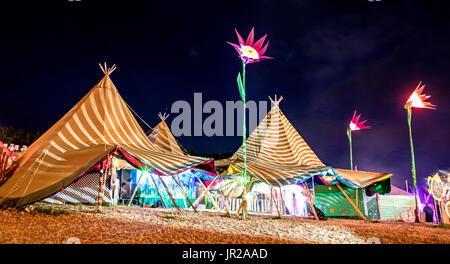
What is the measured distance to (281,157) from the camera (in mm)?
10109

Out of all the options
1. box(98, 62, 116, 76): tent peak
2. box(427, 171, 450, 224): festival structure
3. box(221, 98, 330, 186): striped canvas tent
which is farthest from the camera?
box(221, 98, 330, 186): striped canvas tent

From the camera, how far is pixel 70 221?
12.8 ft

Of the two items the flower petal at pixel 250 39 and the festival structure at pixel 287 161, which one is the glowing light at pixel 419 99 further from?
the flower petal at pixel 250 39

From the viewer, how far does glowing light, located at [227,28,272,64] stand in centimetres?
683

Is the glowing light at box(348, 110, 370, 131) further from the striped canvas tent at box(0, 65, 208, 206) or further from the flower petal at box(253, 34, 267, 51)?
the striped canvas tent at box(0, 65, 208, 206)

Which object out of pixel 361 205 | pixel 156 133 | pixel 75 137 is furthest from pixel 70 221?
pixel 361 205

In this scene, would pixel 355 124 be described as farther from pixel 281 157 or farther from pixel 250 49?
pixel 250 49

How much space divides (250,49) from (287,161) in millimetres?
4773

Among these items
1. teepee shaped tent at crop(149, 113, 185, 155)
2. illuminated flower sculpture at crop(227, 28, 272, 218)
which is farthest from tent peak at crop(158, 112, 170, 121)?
illuminated flower sculpture at crop(227, 28, 272, 218)

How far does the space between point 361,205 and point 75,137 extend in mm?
11020

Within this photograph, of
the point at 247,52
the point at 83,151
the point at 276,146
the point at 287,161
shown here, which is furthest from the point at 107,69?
the point at 287,161

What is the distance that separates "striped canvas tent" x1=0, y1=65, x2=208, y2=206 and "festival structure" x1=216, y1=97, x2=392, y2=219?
2.79 meters

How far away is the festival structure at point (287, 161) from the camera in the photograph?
7.98 metres

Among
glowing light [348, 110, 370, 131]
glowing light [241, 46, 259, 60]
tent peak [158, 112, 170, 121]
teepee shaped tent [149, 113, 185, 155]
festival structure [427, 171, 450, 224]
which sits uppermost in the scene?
glowing light [241, 46, 259, 60]
